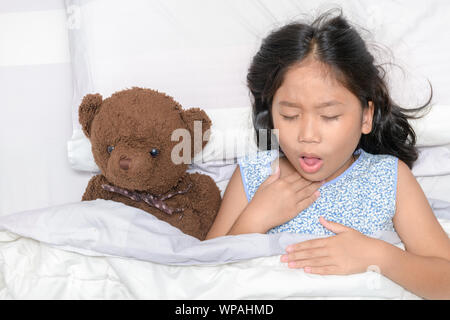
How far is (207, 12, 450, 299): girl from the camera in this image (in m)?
0.94

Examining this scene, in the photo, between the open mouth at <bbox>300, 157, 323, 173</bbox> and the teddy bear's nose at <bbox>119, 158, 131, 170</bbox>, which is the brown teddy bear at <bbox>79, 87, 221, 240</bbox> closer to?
the teddy bear's nose at <bbox>119, 158, 131, 170</bbox>

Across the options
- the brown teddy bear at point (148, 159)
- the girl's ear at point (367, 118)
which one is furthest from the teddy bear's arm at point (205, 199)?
the girl's ear at point (367, 118)

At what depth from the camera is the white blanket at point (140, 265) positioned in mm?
893

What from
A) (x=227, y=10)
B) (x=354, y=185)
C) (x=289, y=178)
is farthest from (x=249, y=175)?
(x=227, y=10)

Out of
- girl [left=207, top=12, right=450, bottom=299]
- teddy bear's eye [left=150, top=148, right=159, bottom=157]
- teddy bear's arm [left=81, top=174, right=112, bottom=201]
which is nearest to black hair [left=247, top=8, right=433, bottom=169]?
girl [left=207, top=12, right=450, bottom=299]

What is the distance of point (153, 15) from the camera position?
46.9 inches

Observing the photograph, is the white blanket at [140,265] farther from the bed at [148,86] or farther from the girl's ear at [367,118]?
the girl's ear at [367,118]

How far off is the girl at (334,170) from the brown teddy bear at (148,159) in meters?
0.06

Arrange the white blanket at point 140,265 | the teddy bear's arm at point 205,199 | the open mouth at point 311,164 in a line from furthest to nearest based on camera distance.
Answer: the teddy bear's arm at point 205,199, the open mouth at point 311,164, the white blanket at point 140,265

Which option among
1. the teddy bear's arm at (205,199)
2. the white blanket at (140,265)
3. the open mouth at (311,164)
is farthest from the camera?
the teddy bear's arm at (205,199)

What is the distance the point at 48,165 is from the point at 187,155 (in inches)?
15.5

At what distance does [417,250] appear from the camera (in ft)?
3.24

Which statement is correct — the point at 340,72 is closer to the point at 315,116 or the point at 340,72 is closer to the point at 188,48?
the point at 315,116

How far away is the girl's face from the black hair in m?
0.02
